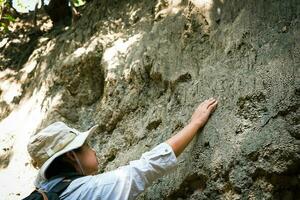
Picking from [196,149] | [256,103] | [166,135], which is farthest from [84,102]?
[256,103]

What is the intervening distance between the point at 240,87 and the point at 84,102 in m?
2.63

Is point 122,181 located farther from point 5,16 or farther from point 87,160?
point 5,16

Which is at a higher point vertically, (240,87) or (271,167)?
(240,87)

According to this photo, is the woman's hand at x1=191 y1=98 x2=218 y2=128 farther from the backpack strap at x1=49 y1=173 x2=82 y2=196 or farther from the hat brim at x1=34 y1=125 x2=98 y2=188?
the backpack strap at x1=49 y1=173 x2=82 y2=196

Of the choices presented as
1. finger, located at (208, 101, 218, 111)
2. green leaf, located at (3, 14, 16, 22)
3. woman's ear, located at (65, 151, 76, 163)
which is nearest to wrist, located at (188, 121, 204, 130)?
finger, located at (208, 101, 218, 111)

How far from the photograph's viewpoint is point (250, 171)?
111 inches

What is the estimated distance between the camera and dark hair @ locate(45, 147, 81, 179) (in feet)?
9.27

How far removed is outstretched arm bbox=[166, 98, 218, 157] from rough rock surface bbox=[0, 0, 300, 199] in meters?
0.07

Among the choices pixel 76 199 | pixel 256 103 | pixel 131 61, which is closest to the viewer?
pixel 76 199

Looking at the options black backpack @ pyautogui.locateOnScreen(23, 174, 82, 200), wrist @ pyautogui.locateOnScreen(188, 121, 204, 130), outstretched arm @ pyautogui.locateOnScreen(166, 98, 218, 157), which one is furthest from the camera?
wrist @ pyautogui.locateOnScreen(188, 121, 204, 130)

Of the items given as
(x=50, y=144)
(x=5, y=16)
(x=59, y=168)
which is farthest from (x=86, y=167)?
(x=5, y=16)

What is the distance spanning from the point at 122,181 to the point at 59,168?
0.45 metres

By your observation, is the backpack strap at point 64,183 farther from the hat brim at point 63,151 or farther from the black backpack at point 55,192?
the hat brim at point 63,151

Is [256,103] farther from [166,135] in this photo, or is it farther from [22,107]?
[22,107]
